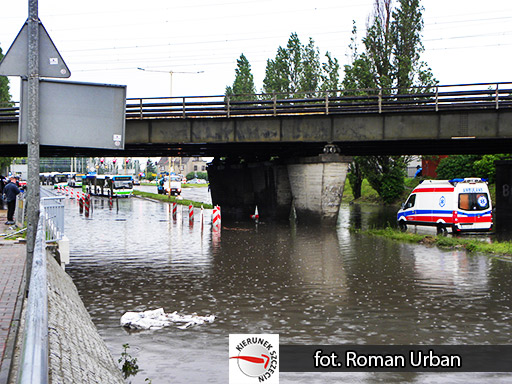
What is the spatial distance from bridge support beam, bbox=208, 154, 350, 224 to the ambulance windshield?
26.1 ft

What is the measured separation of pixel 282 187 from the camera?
37.9 meters

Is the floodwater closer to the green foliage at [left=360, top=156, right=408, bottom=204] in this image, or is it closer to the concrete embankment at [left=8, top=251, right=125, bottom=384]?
the concrete embankment at [left=8, top=251, right=125, bottom=384]

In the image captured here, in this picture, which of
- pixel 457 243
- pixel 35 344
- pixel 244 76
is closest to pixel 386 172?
pixel 457 243

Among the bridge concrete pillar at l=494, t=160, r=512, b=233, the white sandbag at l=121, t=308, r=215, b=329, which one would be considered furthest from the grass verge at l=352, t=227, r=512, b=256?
the bridge concrete pillar at l=494, t=160, r=512, b=233

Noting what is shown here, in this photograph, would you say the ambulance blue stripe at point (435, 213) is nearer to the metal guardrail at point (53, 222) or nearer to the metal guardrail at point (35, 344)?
the metal guardrail at point (53, 222)

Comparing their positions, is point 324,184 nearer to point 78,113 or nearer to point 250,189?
point 250,189

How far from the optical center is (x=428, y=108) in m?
31.5

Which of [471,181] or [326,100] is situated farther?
[326,100]

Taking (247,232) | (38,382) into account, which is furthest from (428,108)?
(38,382)

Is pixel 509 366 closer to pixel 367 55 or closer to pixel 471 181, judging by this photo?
pixel 471 181

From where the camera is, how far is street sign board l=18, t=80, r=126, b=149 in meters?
8.77

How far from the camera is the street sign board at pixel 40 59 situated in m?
8.82

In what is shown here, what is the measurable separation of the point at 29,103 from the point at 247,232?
20.8 metres

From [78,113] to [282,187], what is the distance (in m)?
29.4
